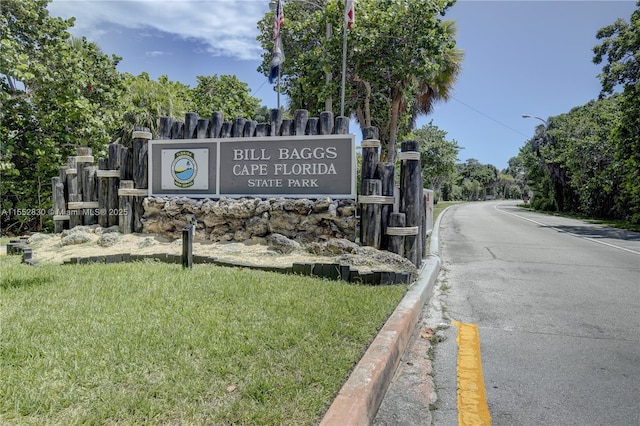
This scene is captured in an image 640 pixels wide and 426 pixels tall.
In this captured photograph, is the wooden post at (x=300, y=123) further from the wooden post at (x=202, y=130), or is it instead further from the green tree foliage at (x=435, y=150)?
the green tree foliage at (x=435, y=150)

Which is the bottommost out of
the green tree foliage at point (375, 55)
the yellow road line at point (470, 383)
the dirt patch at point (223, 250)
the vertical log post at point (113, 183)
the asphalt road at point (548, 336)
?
the yellow road line at point (470, 383)

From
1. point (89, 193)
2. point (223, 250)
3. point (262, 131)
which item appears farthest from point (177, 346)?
point (89, 193)

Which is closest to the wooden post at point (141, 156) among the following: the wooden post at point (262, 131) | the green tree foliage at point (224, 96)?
the wooden post at point (262, 131)

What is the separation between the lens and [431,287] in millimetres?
6086

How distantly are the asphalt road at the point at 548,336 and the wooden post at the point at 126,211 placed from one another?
19.9 feet

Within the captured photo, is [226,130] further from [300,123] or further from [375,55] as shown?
[375,55]

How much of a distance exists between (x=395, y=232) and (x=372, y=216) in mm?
456

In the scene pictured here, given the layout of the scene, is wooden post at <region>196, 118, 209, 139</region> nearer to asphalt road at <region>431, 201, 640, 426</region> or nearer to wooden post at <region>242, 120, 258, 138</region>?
wooden post at <region>242, 120, 258, 138</region>

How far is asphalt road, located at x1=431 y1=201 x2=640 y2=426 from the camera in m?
2.80

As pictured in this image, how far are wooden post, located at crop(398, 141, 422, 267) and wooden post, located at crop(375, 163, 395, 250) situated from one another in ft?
0.66

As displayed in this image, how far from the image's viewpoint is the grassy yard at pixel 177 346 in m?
2.27

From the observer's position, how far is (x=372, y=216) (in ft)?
21.6

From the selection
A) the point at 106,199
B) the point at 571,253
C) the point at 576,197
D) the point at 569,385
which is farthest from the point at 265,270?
the point at 576,197

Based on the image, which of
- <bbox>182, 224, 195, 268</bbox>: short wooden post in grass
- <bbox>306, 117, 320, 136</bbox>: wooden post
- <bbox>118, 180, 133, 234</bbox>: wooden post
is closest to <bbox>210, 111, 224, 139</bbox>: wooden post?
<bbox>306, 117, 320, 136</bbox>: wooden post
